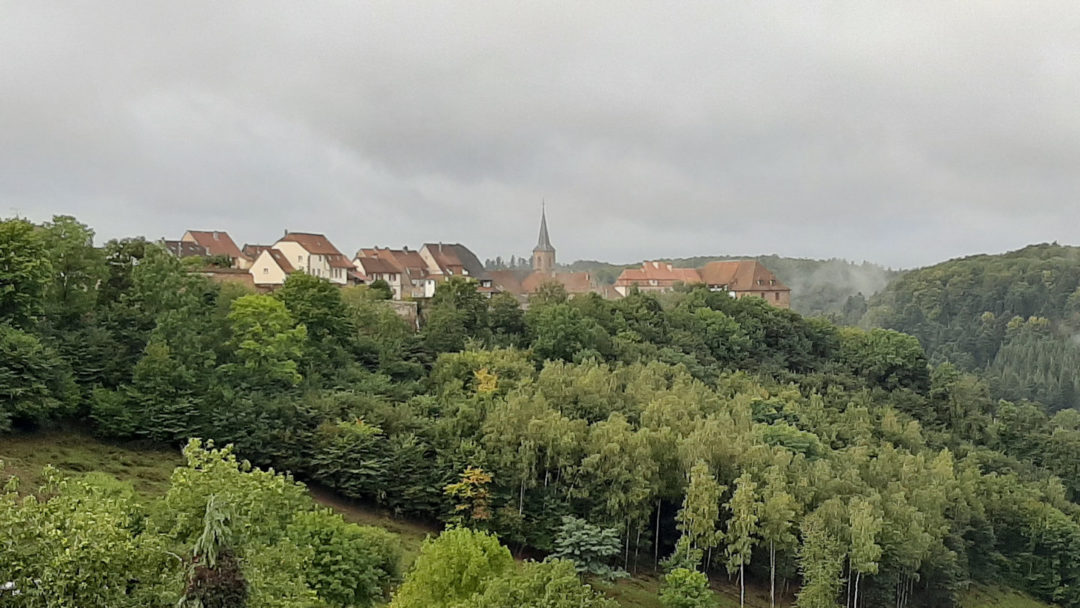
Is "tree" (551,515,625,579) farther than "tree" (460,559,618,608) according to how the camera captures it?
Yes

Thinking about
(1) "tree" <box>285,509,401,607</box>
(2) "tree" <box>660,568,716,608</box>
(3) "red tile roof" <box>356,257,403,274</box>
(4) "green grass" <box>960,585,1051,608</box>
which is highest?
(3) "red tile roof" <box>356,257,403,274</box>

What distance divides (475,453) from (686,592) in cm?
1042

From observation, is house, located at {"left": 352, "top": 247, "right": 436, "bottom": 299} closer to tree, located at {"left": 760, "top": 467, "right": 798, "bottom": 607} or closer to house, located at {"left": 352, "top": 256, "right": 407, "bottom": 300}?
house, located at {"left": 352, "top": 256, "right": 407, "bottom": 300}

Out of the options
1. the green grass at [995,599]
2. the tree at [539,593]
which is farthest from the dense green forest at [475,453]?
the green grass at [995,599]

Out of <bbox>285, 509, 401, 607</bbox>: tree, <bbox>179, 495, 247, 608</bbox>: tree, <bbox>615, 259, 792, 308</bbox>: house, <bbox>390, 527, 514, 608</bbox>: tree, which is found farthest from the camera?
<bbox>615, 259, 792, 308</bbox>: house

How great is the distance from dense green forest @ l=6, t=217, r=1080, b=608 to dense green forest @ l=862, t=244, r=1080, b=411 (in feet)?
322

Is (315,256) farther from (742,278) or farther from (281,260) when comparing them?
(742,278)

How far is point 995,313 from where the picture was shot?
16225 cm

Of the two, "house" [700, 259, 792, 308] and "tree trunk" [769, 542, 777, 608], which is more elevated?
"house" [700, 259, 792, 308]

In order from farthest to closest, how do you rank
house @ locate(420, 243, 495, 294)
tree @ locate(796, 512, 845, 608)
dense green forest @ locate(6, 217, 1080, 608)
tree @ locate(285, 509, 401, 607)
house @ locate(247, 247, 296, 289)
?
house @ locate(420, 243, 495, 294)
house @ locate(247, 247, 296, 289)
tree @ locate(796, 512, 845, 608)
dense green forest @ locate(6, 217, 1080, 608)
tree @ locate(285, 509, 401, 607)

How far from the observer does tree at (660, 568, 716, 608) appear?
102 feet

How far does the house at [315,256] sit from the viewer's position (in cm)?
6688

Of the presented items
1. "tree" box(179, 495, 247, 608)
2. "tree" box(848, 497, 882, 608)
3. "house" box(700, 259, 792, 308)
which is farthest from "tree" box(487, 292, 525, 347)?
"tree" box(179, 495, 247, 608)

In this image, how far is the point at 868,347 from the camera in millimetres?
72938
